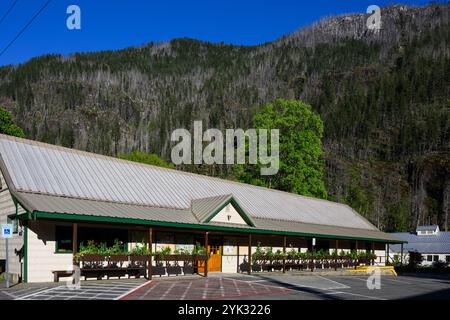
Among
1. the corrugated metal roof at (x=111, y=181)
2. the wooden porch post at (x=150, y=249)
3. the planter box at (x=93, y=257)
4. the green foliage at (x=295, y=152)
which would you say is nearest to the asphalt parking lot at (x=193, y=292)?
the wooden porch post at (x=150, y=249)

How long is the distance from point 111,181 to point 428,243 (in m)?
48.4

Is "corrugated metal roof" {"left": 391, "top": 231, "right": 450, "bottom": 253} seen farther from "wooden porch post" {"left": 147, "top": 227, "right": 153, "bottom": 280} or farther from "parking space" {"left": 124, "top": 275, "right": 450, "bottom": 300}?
"wooden porch post" {"left": 147, "top": 227, "right": 153, "bottom": 280}

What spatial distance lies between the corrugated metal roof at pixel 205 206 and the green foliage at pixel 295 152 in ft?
87.0

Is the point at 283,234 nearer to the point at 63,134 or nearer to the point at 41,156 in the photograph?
the point at 41,156

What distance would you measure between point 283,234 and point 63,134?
146 m

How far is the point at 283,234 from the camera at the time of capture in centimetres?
3005

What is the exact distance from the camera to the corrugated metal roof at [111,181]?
71.3ft

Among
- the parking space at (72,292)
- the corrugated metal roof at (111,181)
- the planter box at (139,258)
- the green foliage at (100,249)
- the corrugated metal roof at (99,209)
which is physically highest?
the corrugated metal roof at (111,181)

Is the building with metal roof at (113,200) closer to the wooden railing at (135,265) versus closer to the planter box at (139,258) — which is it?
the wooden railing at (135,265)

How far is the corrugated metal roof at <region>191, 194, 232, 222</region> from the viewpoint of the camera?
25.8 meters

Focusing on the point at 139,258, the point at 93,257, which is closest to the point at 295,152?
the point at 139,258

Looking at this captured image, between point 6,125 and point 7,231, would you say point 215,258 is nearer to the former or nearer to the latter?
point 7,231

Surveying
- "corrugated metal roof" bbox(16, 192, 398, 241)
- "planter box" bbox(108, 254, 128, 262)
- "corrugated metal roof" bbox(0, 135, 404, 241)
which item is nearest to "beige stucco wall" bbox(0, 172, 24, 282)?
"corrugated metal roof" bbox(0, 135, 404, 241)
